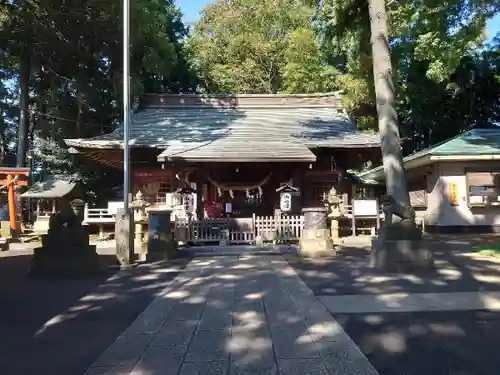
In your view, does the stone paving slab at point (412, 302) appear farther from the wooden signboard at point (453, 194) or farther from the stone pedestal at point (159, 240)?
the wooden signboard at point (453, 194)

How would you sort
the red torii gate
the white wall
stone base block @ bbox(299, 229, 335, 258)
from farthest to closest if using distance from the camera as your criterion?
1. the red torii gate
2. the white wall
3. stone base block @ bbox(299, 229, 335, 258)

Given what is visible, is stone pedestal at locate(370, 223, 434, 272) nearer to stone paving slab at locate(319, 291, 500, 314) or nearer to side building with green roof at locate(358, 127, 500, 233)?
stone paving slab at locate(319, 291, 500, 314)

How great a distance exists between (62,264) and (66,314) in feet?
12.0

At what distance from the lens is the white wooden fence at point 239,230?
1521cm

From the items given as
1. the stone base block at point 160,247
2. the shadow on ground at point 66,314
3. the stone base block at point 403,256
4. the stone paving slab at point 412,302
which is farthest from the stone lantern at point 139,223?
the stone paving slab at point 412,302

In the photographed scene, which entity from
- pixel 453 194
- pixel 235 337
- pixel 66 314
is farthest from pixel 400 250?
pixel 453 194

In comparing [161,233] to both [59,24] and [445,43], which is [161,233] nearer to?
[445,43]

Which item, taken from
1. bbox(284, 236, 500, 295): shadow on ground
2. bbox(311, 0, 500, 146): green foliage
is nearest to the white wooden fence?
bbox(284, 236, 500, 295): shadow on ground

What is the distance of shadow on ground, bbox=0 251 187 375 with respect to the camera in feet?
15.6

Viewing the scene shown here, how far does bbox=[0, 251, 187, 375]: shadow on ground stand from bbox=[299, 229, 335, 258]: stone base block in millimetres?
3705

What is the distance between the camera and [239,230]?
15414 mm

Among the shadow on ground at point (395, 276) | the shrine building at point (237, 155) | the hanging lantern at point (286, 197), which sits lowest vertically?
the shadow on ground at point (395, 276)

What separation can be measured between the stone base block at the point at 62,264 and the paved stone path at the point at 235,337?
251cm

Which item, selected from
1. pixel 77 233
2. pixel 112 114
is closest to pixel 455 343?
pixel 77 233
